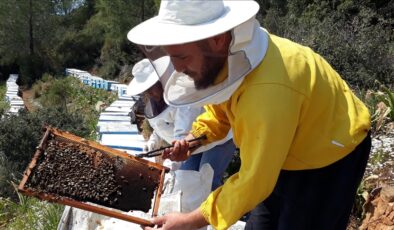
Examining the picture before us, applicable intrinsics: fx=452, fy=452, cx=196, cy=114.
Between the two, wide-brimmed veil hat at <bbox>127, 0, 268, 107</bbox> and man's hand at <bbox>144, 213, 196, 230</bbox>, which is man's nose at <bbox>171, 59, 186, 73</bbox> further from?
man's hand at <bbox>144, 213, 196, 230</bbox>

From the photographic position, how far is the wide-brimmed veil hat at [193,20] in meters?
1.44

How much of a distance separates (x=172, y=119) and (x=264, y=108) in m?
1.75

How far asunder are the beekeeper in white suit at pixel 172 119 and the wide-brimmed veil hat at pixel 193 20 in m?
1.37

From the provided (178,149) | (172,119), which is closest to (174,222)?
(178,149)

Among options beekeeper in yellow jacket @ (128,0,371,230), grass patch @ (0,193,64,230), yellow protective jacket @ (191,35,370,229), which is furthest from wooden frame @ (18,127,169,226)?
grass patch @ (0,193,64,230)

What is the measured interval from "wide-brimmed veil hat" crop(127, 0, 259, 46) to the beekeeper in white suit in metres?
1.37

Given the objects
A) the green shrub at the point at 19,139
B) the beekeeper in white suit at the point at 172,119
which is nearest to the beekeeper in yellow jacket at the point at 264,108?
the beekeeper in white suit at the point at 172,119

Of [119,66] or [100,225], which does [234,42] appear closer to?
[100,225]

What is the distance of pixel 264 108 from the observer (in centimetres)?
148

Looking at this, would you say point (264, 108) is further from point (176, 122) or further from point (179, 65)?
point (176, 122)

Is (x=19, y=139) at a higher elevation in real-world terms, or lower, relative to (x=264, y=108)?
lower

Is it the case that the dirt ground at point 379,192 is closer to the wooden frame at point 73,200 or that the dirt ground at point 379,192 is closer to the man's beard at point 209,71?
the wooden frame at point 73,200

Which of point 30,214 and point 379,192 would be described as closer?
point 379,192

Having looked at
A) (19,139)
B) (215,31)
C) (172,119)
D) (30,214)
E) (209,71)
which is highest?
(215,31)
